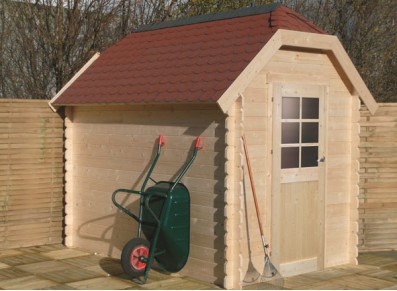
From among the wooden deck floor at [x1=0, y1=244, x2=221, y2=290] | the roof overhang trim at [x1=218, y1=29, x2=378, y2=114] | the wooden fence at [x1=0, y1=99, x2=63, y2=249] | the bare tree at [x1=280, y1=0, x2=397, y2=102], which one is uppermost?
the bare tree at [x1=280, y1=0, x2=397, y2=102]

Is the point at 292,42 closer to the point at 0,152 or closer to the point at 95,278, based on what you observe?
the point at 95,278

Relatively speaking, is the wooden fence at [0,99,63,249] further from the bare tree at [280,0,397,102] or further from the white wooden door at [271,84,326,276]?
the bare tree at [280,0,397,102]

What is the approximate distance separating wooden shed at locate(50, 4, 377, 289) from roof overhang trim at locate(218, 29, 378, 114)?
0.01 m

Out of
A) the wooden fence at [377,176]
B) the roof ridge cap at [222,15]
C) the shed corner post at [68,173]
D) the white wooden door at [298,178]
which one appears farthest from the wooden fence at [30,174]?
the wooden fence at [377,176]

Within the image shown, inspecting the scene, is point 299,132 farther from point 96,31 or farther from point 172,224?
point 96,31

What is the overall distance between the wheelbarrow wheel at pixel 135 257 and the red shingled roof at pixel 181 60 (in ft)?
5.26

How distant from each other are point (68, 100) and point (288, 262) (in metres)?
3.63

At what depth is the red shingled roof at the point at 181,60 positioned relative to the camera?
7609 millimetres

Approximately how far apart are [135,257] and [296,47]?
300 centimetres

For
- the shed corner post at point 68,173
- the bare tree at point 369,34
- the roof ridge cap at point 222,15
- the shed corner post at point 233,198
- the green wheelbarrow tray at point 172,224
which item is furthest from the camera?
the bare tree at point 369,34

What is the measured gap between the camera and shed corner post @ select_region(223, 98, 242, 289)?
733 cm

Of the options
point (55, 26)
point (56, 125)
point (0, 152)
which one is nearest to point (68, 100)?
point (56, 125)

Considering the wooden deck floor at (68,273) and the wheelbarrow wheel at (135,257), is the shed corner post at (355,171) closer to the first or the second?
the wooden deck floor at (68,273)

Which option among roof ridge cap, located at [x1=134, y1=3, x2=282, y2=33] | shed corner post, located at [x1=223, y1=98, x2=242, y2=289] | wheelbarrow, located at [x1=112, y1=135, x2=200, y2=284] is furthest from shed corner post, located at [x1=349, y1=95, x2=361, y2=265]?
wheelbarrow, located at [x1=112, y1=135, x2=200, y2=284]
